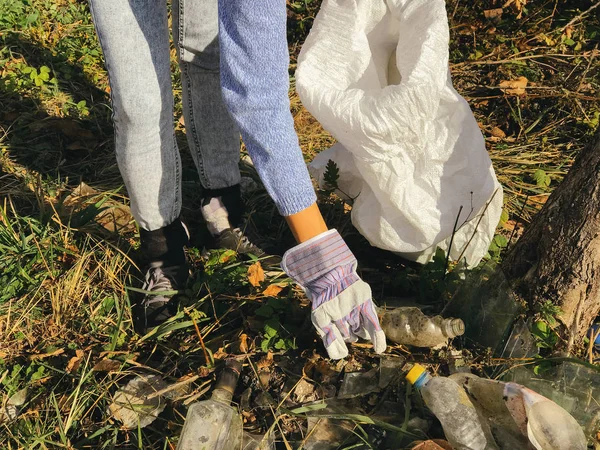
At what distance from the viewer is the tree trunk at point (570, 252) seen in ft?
5.43

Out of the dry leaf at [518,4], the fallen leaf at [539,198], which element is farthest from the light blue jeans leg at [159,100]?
the dry leaf at [518,4]

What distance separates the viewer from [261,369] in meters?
1.79

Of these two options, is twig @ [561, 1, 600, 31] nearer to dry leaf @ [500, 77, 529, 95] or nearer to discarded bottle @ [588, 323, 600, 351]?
dry leaf @ [500, 77, 529, 95]

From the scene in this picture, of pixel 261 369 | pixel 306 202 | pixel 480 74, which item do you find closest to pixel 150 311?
pixel 261 369

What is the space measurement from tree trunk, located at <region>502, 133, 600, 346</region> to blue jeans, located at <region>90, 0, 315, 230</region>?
2.56 ft

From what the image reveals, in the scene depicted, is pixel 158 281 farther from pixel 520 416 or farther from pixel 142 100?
pixel 520 416

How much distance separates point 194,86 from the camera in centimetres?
204

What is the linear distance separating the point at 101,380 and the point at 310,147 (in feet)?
5.02

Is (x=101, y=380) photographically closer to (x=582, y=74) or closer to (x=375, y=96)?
(x=375, y=96)

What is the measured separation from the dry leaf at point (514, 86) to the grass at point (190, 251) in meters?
0.03

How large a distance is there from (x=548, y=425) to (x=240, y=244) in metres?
1.27

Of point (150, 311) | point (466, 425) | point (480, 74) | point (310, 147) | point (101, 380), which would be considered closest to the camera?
point (466, 425)

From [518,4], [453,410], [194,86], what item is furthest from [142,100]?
[518,4]

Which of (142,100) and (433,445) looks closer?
(433,445)
